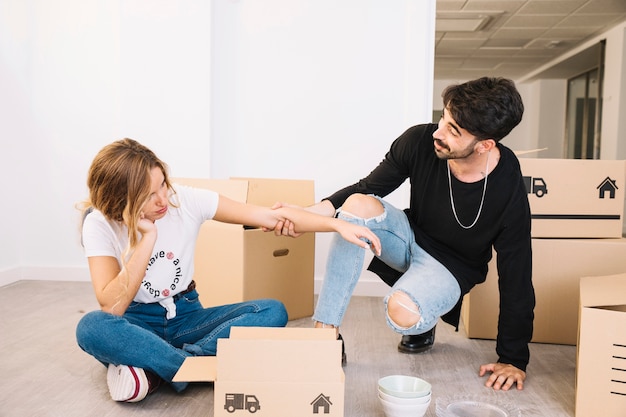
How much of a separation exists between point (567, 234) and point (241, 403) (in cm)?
151

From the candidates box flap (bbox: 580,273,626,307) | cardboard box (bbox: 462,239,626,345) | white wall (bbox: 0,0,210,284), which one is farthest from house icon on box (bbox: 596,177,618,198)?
white wall (bbox: 0,0,210,284)

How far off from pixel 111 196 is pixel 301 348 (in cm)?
67

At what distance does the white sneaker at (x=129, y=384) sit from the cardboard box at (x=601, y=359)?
109 cm

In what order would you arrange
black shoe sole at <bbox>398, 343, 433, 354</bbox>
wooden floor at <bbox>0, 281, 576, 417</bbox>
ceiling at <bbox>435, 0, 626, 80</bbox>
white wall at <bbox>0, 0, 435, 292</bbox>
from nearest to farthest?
wooden floor at <bbox>0, 281, 576, 417</bbox>, black shoe sole at <bbox>398, 343, 433, 354</bbox>, white wall at <bbox>0, 0, 435, 292</bbox>, ceiling at <bbox>435, 0, 626, 80</bbox>

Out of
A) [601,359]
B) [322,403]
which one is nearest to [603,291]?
[601,359]

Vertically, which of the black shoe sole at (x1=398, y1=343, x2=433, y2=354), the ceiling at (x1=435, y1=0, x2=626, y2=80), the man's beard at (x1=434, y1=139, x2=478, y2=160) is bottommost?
the black shoe sole at (x1=398, y1=343, x2=433, y2=354)

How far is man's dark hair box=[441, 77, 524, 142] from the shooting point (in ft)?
5.52

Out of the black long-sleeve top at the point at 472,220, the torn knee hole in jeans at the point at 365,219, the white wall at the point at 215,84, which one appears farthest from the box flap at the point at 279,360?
the white wall at the point at 215,84

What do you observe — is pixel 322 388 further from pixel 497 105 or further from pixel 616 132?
pixel 616 132

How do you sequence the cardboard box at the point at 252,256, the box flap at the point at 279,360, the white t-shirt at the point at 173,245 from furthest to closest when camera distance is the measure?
the cardboard box at the point at 252,256 < the white t-shirt at the point at 173,245 < the box flap at the point at 279,360

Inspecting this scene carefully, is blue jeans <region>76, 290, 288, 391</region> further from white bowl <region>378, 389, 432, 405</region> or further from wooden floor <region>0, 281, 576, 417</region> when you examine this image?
white bowl <region>378, 389, 432, 405</region>

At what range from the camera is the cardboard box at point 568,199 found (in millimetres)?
2229

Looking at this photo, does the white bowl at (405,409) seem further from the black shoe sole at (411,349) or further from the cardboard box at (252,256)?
the cardboard box at (252,256)

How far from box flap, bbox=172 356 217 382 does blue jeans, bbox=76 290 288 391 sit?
0.62 ft
